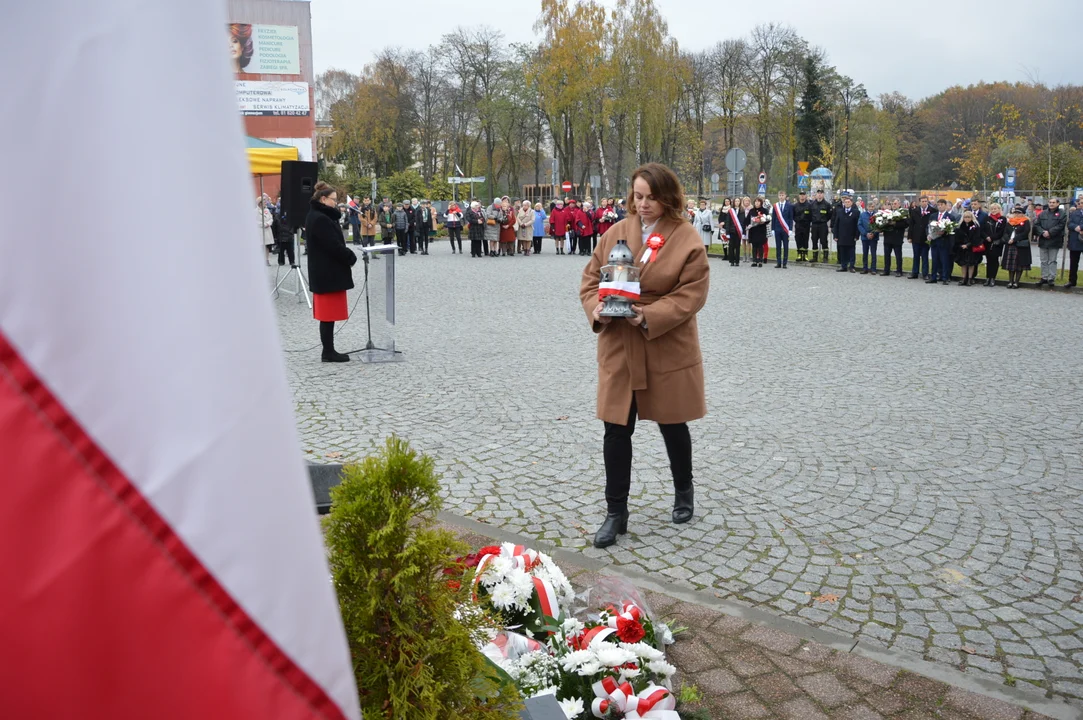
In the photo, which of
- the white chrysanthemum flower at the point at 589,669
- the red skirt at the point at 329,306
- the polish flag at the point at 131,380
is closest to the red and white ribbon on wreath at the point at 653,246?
the white chrysanthemum flower at the point at 589,669

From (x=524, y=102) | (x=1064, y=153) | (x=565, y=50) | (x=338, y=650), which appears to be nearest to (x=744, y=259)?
(x=1064, y=153)

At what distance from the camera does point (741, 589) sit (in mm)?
4535

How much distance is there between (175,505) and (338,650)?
243mm

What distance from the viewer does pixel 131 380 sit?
3.09 ft

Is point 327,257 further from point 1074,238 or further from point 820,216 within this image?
point 820,216

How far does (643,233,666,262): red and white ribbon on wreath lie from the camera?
15.7ft

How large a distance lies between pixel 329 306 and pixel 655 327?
677 centimetres

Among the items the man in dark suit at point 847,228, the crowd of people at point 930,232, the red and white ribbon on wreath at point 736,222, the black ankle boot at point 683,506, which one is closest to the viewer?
the black ankle boot at point 683,506

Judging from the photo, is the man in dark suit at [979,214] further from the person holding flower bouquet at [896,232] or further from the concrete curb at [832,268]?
the person holding flower bouquet at [896,232]

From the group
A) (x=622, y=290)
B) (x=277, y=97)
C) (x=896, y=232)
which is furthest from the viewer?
(x=277, y=97)

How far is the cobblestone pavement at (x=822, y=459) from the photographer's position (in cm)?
439

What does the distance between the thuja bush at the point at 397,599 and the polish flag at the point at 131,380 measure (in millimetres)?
1160

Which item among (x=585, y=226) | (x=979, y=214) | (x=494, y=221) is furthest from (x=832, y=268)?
(x=494, y=221)

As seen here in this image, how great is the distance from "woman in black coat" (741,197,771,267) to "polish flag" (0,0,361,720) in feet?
82.7
